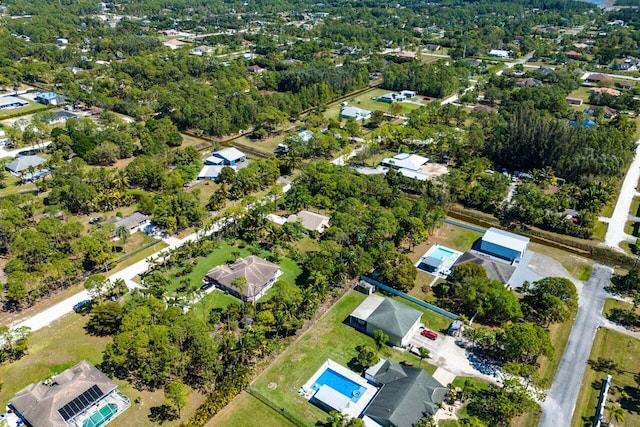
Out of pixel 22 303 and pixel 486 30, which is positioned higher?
pixel 486 30

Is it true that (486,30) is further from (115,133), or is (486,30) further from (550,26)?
(115,133)

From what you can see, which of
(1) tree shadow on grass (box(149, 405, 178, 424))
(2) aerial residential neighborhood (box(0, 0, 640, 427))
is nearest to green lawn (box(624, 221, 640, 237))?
(2) aerial residential neighborhood (box(0, 0, 640, 427))

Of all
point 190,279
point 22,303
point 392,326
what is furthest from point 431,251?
point 22,303

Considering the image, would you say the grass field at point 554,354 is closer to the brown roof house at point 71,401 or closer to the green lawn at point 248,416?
the green lawn at point 248,416

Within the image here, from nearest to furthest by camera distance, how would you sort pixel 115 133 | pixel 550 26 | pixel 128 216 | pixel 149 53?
pixel 128 216 < pixel 115 133 < pixel 149 53 < pixel 550 26

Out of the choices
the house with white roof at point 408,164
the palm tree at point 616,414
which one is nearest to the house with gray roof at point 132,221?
the house with white roof at point 408,164

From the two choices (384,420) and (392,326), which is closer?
(384,420)

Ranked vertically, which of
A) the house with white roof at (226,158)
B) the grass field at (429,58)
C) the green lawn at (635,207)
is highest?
the grass field at (429,58)

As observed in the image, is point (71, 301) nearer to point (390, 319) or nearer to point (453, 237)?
point (390, 319)
